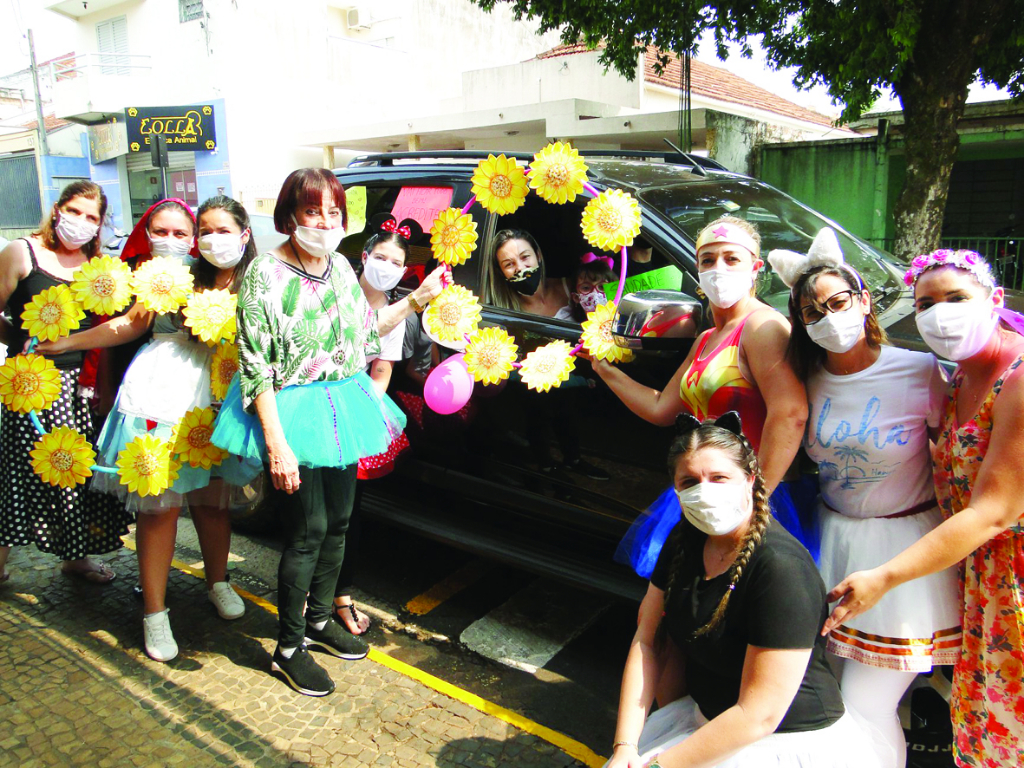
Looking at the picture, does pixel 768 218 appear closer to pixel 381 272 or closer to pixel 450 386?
pixel 450 386

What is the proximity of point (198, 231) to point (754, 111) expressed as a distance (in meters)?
16.8

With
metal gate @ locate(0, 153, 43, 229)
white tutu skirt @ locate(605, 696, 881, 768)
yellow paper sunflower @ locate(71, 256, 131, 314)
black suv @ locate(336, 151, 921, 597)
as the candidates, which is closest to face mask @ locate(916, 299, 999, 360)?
black suv @ locate(336, 151, 921, 597)

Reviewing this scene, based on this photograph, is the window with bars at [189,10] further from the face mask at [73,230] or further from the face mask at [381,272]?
the face mask at [381,272]

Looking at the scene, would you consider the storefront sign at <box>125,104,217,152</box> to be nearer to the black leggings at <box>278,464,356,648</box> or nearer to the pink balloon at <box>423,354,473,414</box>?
the pink balloon at <box>423,354,473,414</box>

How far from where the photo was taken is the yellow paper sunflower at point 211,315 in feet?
10.2

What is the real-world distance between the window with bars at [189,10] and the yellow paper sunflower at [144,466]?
68.7 ft

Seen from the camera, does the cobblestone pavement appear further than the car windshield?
No

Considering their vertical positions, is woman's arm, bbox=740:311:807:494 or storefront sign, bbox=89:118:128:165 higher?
storefront sign, bbox=89:118:128:165

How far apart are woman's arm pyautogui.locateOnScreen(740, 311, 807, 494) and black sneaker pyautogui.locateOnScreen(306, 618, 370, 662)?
1.94 m

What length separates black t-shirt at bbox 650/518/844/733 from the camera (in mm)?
1895

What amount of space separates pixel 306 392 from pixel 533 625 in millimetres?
1511

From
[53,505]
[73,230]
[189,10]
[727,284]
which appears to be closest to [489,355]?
[727,284]

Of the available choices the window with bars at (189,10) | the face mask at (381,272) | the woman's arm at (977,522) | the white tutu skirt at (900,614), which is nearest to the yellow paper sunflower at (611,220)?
the face mask at (381,272)

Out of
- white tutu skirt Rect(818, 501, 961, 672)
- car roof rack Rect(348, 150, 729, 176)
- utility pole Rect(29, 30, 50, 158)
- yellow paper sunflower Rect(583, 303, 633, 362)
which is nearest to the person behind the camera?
white tutu skirt Rect(818, 501, 961, 672)
